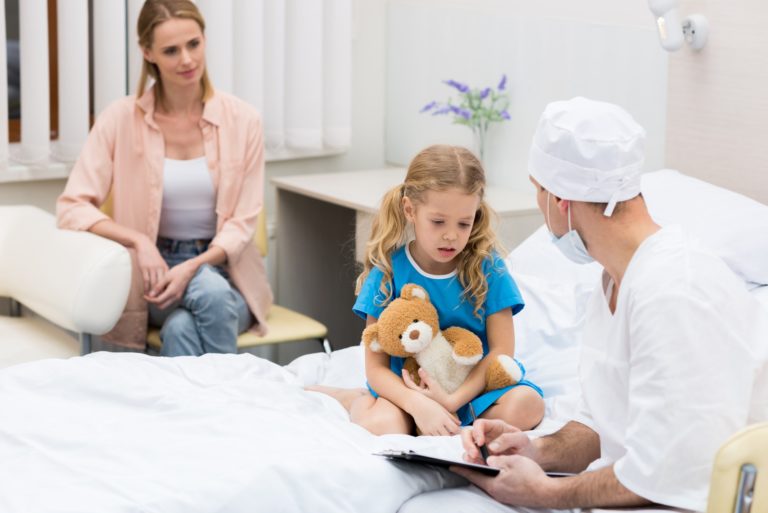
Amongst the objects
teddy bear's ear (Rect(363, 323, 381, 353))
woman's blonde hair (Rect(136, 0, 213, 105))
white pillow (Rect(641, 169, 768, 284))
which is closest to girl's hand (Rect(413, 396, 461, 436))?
teddy bear's ear (Rect(363, 323, 381, 353))

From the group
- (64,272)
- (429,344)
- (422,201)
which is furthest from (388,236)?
(64,272)

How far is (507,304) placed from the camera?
7.06ft

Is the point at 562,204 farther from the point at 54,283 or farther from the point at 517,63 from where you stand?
the point at 517,63

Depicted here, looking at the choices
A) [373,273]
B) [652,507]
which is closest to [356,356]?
[373,273]

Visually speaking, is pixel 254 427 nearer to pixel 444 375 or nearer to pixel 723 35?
pixel 444 375

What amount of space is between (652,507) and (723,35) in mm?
1492

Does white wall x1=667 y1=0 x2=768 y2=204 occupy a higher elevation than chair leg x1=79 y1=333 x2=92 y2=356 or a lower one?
higher

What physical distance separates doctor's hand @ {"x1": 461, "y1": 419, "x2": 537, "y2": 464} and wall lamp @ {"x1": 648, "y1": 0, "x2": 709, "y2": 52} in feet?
4.22

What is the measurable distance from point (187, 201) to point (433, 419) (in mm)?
1318

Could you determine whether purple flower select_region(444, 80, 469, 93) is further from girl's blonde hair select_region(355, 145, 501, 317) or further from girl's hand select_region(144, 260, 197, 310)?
girl's blonde hair select_region(355, 145, 501, 317)

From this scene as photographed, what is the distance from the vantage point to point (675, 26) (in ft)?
8.96

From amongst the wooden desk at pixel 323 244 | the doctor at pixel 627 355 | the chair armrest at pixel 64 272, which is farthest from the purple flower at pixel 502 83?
the doctor at pixel 627 355

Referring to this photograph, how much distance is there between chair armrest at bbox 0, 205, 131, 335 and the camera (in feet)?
8.98

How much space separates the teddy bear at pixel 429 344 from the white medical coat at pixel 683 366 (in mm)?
553
